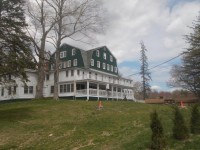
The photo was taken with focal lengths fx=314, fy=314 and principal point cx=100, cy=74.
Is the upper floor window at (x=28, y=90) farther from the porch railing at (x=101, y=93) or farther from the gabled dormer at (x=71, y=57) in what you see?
the porch railing at (x=101, y=93)

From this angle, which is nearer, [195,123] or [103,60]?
[195,123]

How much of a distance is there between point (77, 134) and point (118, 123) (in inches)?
140

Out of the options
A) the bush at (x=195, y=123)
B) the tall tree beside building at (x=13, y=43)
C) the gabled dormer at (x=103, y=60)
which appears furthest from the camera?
the gabled dormer at (x=103, y=60)

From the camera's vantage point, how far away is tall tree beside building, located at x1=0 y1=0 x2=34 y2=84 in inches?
897

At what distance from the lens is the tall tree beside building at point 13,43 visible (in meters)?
22.8

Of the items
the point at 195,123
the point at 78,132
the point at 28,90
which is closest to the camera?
the point at 195,123

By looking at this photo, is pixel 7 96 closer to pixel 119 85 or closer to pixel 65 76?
pixel 65 76

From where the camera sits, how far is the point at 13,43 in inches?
949

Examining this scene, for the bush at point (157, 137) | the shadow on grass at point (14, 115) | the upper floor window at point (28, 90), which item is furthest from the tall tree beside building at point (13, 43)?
the upper floor window at point (28, 90)

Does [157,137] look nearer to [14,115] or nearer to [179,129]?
[179,129]

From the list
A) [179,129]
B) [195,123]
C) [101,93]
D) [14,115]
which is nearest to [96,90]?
[101,93]

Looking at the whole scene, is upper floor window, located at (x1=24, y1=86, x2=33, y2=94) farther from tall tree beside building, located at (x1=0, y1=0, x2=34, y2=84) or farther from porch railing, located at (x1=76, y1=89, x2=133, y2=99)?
tall tree beside building, located at (x1=0, y1=0, x2=34, y2=84)

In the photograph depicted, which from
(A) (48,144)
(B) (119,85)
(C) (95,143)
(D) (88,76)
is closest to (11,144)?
(A) (48,144)

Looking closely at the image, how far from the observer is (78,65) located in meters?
55.8
